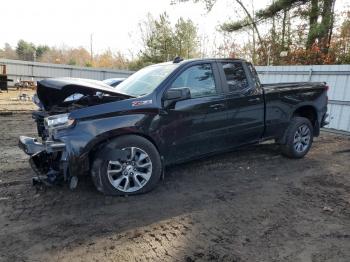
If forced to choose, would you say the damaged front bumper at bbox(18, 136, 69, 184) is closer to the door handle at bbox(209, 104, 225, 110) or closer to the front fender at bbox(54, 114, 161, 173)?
the front fender at bbox(54, 114, 161, 173)

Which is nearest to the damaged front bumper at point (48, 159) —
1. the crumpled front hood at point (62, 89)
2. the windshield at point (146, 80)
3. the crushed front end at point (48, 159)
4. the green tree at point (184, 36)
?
the crushed front end at point (48, 159)

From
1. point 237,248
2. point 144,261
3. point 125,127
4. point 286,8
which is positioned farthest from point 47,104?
point 286,8

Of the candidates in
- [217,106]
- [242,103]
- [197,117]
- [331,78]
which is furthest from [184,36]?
[197,117]

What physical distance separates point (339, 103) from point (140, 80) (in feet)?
20.9

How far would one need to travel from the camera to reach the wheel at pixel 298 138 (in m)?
5.96

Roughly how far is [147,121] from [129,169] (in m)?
0.69

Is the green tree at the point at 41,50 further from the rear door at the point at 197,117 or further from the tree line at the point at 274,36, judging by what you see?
the rear door at the point at 197,117

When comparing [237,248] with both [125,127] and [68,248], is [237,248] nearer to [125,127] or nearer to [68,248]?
[68,248]

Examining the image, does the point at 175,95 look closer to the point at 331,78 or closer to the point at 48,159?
the point at 48,159

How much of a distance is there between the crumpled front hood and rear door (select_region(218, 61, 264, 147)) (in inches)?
68.6

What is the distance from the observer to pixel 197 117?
471 cm

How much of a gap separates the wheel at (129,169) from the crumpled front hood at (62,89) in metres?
0.67

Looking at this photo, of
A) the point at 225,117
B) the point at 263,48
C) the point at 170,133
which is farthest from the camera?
the point at 263,48

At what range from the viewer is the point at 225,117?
5.03 meters
